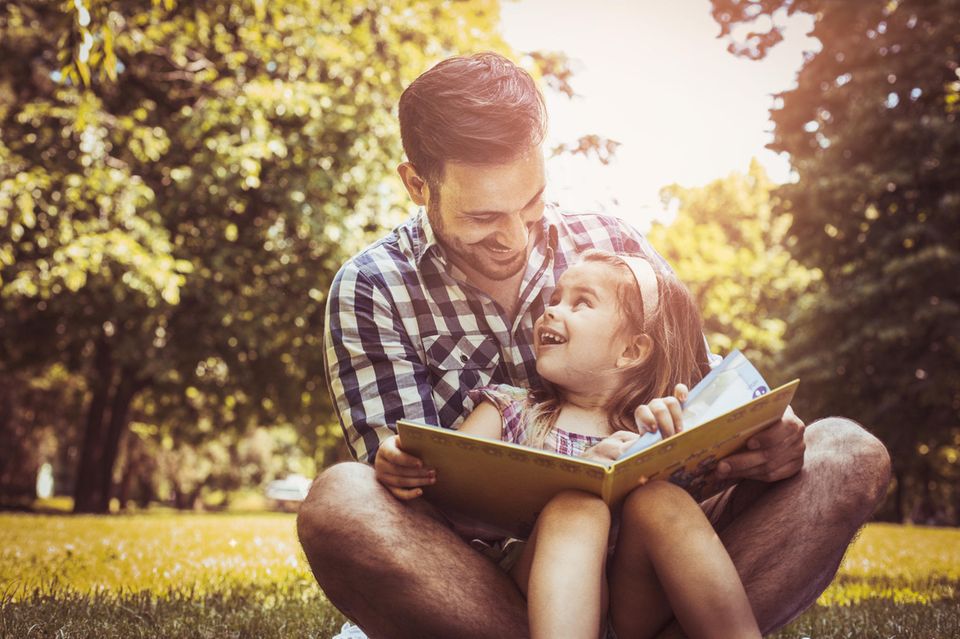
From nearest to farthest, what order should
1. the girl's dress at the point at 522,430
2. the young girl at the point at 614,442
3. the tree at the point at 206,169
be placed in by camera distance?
the young girl at the point at 614,442 → the girl's dress at the point at 522,430 → the tree at the point at 206,169

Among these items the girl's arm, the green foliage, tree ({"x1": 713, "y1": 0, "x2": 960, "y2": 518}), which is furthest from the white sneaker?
the green foliage

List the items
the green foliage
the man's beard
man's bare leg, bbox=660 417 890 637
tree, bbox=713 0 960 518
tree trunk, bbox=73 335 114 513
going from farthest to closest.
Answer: the green foliage < tree trunk, bbox=73 335 114 513 < tree, bbox=713 0 960 518 < the man's beard < man's bare leg, bbox=660 417 890 637

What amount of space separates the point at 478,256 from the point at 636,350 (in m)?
0.63

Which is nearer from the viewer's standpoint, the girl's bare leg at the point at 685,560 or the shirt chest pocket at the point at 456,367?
the girl's bare leg at the point at 685,560

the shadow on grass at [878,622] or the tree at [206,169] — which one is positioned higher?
the tree at [206,169]

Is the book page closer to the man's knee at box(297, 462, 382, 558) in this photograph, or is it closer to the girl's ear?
the man's knee at box(297, 462, 382, 558)

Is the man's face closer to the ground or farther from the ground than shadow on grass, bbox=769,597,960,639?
farther from the ground

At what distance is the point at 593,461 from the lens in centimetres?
169

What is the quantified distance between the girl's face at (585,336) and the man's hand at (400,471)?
506 millimetres

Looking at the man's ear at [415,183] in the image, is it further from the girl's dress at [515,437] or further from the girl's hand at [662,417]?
the girl's hand at [662,417]

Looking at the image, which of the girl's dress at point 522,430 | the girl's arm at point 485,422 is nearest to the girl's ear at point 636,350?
the girl's dress at point 522,430

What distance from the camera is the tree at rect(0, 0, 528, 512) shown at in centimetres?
902

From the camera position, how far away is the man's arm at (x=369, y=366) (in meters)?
2.40

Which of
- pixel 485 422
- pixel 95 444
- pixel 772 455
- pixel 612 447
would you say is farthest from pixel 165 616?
pixel 95 444
